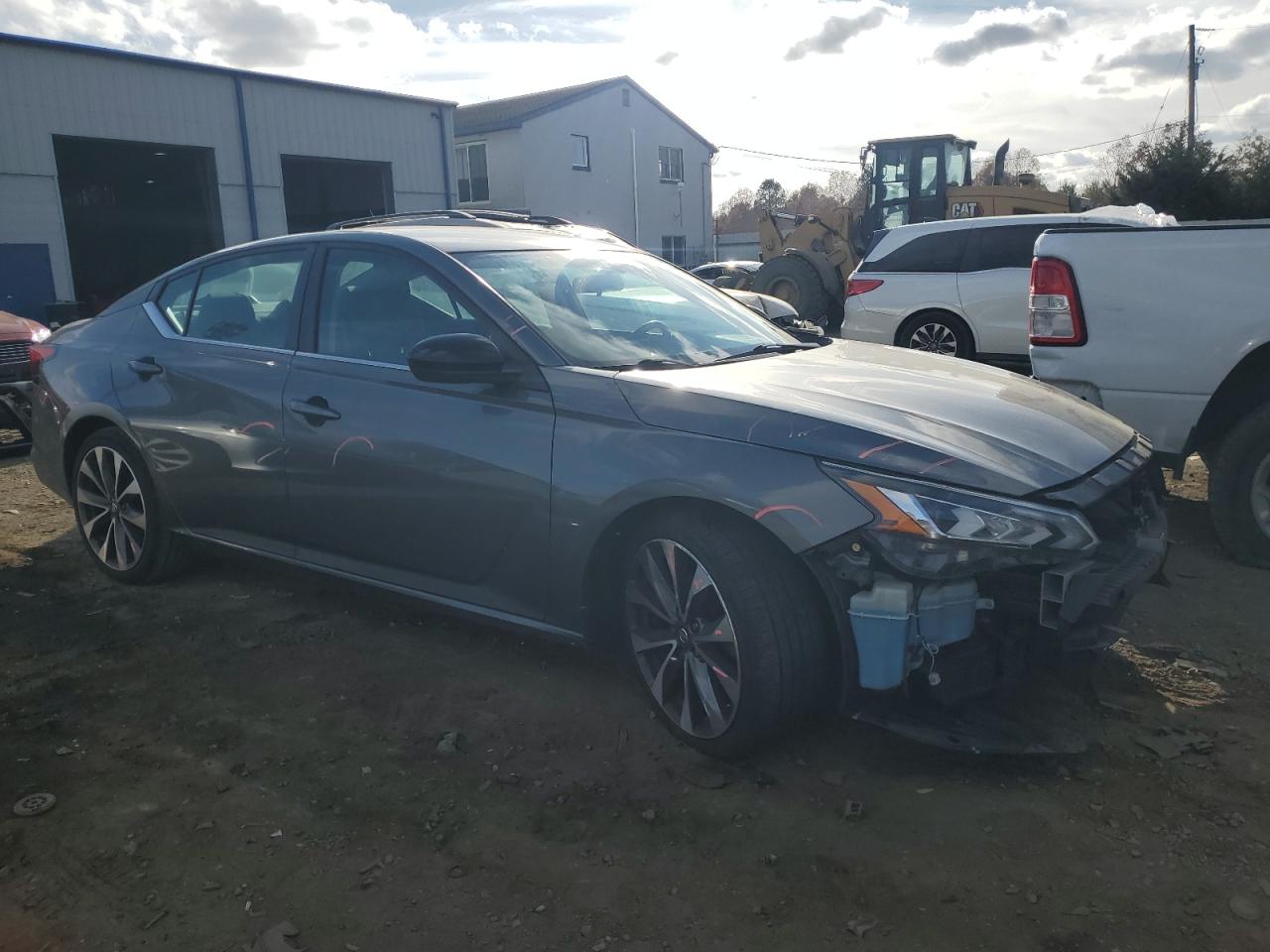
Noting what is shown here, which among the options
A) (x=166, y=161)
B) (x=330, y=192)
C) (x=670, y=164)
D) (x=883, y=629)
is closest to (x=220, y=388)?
(x=883, y=629)

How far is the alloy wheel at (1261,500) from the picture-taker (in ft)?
15.2

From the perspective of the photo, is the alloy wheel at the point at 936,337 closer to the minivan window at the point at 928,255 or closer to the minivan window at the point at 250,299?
the minivan window at the point at 928,255

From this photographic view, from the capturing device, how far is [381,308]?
12.9 ft

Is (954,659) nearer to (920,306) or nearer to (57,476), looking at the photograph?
(57,476)

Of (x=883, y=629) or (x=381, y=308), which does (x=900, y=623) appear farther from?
(x=381, y=308)

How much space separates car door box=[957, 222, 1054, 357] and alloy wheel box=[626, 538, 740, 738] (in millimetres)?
7622

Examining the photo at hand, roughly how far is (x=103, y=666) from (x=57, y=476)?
1553 mm

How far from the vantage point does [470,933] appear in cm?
239

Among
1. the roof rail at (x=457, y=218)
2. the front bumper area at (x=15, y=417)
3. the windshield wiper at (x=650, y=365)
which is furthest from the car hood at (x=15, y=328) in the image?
the windshield wiper at (x=650, y=365)

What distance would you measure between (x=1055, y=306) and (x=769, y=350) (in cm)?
186

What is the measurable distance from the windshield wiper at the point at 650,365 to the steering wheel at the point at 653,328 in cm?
24

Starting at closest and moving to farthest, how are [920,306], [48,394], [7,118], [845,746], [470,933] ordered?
[470,933]
[845,746]
[48,394]
[920,306]
[7,118]

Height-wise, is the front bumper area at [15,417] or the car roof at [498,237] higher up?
the car roof at [498,237]

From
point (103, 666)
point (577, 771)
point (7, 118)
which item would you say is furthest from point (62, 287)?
point (577, 771)
